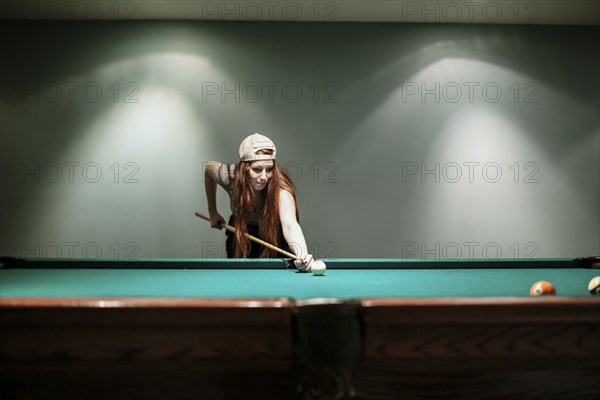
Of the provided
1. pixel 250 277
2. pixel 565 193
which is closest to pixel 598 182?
pixel 565 193

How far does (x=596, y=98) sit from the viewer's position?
14.4ft

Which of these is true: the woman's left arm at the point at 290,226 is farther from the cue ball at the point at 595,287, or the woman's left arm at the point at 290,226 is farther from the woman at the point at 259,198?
the cue ball at the point at 595,287

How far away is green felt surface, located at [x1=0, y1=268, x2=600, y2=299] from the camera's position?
1.64 meters

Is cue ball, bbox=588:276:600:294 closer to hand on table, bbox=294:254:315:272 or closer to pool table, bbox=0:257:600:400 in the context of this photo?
pool table, bbox=0:257:600:400

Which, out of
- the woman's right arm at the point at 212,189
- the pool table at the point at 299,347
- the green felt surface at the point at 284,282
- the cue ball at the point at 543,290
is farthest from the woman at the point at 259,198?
the pool table at the point at 299,347

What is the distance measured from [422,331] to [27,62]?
412 cm

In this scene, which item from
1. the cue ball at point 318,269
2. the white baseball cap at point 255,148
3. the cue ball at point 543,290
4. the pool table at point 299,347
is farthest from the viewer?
the white baseball cap at point 255,148

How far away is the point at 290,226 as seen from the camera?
2910 mm

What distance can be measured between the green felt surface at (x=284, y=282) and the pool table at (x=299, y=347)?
0.94 ft

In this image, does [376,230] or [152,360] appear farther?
[376,230]

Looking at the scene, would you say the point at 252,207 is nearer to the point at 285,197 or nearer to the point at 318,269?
the point at 285,197

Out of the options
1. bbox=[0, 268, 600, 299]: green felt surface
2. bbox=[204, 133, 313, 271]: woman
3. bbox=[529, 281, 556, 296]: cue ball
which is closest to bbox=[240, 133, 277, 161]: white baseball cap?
bbox=[204, 133, 313, 271]: woman

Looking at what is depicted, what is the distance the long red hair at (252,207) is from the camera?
10.8 ft

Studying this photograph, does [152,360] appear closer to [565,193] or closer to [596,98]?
[565,193]
